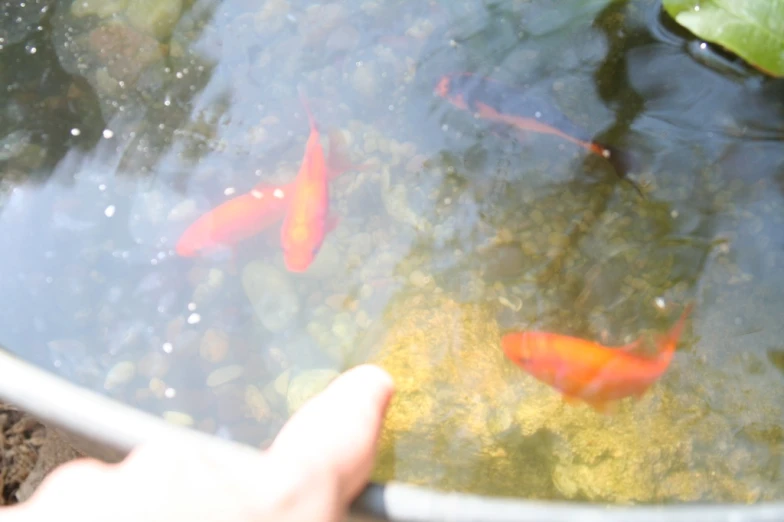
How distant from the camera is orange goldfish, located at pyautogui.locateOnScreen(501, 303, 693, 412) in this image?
1228mm

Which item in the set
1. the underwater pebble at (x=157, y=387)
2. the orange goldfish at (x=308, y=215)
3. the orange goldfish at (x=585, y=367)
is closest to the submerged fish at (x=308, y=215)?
the orange goldfish at (x=308, y=215)

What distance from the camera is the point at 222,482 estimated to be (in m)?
0.63

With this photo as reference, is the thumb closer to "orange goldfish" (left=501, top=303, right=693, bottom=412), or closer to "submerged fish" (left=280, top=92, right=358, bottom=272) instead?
"orange goldfish" (left=501, top=303, right=693, bottom=412)

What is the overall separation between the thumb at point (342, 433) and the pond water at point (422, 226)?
50 cm

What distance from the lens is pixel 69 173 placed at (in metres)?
1.55

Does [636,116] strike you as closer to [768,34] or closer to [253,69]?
[768,34]

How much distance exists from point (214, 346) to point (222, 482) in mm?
790

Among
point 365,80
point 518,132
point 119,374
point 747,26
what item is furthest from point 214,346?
point 747,26

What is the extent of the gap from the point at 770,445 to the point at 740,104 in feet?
2.52

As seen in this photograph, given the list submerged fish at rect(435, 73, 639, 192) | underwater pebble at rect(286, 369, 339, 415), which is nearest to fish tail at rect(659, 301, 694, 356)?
submerged fish at rect(435, 73, 639, 192)

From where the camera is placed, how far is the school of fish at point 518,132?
1240mm

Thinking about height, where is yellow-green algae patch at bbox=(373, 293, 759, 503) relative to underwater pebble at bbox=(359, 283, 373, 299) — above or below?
below

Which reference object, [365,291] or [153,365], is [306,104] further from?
[153,365]

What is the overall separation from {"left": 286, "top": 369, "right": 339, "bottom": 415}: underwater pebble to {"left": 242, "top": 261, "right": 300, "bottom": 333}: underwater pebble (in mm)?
126
